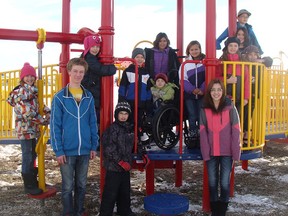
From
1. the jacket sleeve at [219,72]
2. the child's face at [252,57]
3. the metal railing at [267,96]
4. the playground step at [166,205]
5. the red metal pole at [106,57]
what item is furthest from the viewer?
the metal railing at [267,96]

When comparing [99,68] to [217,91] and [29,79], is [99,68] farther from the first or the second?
[217,91]

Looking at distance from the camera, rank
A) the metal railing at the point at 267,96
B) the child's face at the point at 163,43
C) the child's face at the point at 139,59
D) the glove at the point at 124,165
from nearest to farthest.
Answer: the glove at the point at 124,165 → the child's face at the point at 139,59 → the child's face at the point at 163,43 → the metal railing at the point at 267,96

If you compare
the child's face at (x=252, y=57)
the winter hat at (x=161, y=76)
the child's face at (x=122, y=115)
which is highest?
the child's face at (x=252, y=57)

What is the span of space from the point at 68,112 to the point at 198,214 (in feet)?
7.44

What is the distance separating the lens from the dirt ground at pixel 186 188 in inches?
213

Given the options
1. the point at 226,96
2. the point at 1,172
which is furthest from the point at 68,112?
the point at 1,172

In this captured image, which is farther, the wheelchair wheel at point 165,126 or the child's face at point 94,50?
the wheelchair wheel at point 165,126

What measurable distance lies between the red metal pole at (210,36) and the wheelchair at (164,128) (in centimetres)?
60

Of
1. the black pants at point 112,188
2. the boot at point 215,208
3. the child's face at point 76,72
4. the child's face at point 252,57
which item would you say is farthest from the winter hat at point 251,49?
the child's face at point 76,72

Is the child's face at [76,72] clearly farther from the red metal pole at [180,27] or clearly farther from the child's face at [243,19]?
the child's face at [243,19]

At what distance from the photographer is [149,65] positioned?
5.65 meters

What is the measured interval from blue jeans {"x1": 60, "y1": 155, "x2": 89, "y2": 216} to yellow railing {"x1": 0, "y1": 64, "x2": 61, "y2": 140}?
346cm

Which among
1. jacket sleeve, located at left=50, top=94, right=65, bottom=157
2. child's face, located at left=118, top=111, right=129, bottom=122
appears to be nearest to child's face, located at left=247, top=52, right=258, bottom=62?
child's face, located at left=118, top=111, right=129, bottom=122

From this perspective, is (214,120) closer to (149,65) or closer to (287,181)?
(149,65)
